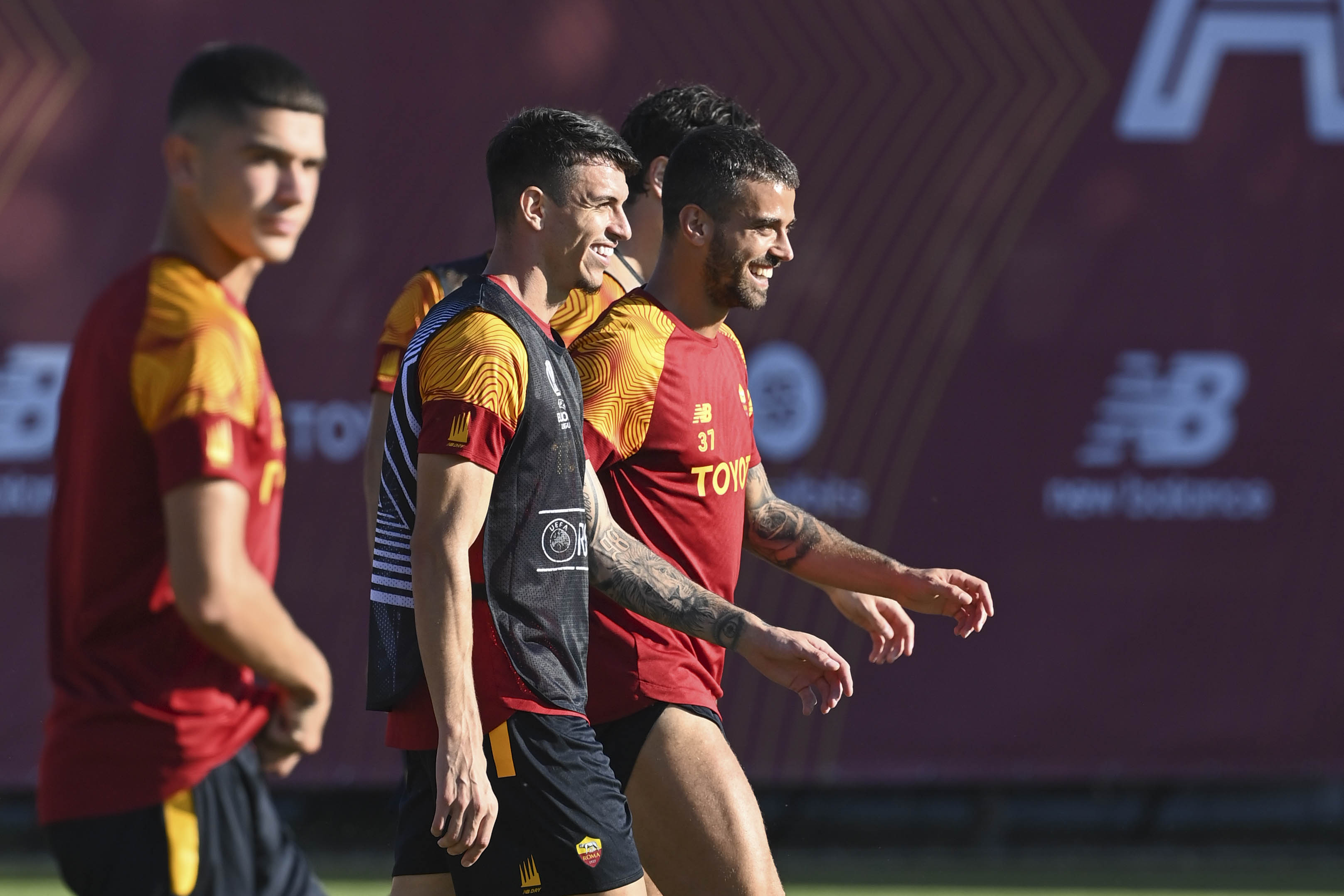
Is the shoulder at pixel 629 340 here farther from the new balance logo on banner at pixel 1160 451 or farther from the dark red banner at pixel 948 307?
the new balance logo on banner at pixel 1160 451

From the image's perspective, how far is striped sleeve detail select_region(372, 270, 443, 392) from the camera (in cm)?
438

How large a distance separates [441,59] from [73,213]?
1823 mm

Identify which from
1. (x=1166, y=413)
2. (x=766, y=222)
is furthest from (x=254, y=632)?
(x=1166, y=413)

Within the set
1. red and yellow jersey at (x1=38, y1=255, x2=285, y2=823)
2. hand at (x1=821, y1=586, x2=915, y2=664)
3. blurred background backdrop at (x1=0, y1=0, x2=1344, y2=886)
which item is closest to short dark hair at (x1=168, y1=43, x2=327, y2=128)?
red and yellow jersey at (x1=38, y1=255, x2=285, y2=823)

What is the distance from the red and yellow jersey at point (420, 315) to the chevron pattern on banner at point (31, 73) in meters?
3.72

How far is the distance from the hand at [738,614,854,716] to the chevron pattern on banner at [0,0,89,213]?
17.3 feet

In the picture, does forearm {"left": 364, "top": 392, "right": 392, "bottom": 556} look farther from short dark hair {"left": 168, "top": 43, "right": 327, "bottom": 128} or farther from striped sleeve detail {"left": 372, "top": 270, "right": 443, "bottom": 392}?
short dark hair {"left": 168, "top": 43, "right": 327, "bottom": 128}

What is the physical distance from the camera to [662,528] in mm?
3867

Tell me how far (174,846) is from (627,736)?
4.72ft

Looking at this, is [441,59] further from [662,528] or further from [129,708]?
[129,708]

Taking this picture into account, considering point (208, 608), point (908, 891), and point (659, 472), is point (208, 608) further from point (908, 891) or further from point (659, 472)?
point (908, 891)

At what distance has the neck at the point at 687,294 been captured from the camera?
159 inches

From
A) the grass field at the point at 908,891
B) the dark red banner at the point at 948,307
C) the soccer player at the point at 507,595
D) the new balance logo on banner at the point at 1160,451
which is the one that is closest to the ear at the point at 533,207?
the soccer player at the point at 507,595

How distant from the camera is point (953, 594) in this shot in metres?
4.10
